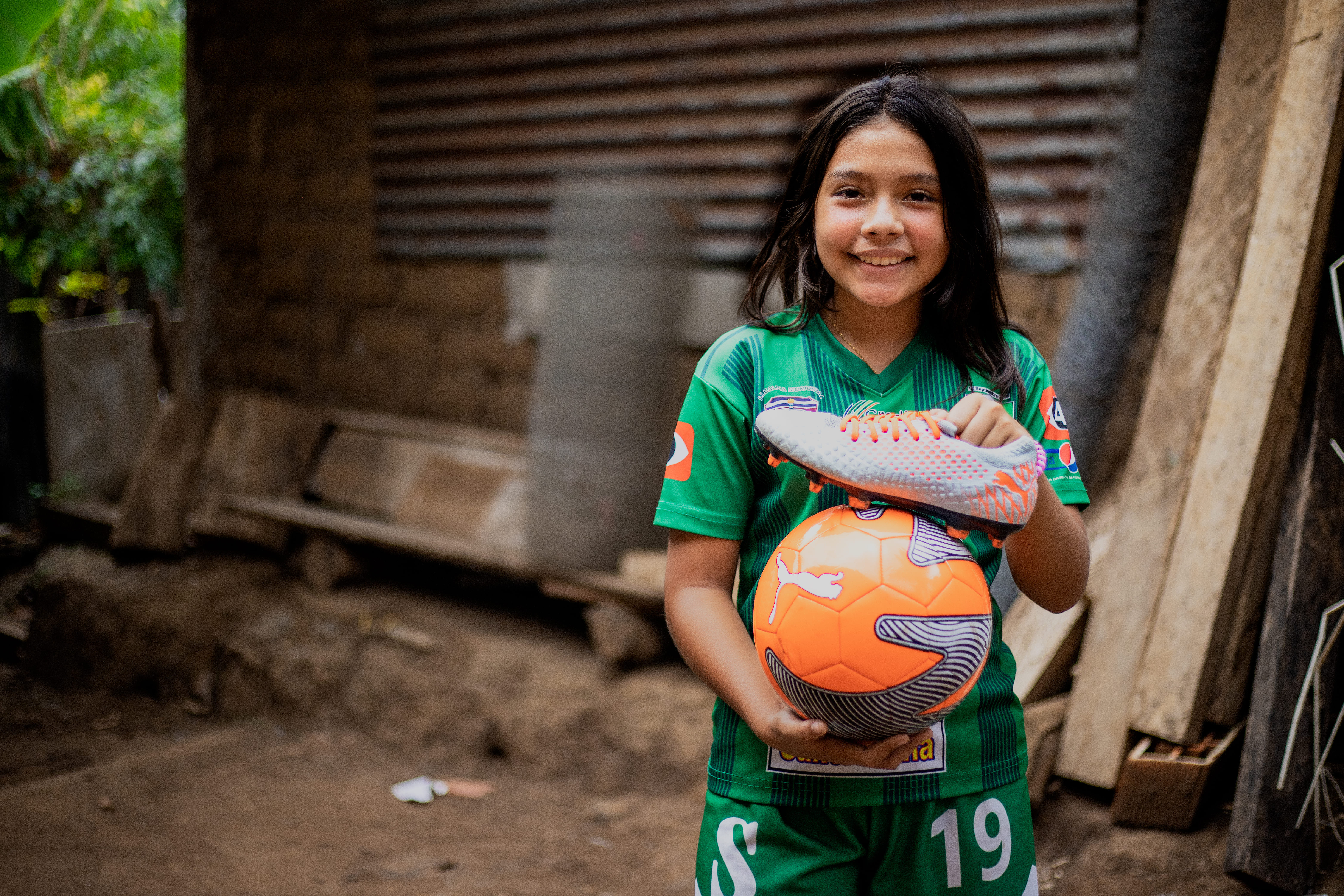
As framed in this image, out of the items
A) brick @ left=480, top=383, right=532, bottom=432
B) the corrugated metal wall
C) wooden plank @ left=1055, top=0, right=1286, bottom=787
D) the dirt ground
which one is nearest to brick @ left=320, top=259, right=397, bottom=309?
the corrugated metal wall

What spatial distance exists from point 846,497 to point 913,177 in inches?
15.7

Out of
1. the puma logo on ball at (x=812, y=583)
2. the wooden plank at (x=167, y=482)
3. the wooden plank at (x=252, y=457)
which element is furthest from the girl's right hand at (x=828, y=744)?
the wooden plank at (x=167, y=482)

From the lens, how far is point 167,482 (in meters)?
5.23

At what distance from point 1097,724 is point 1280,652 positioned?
0.44 m

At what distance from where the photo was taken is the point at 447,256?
4.84 meters

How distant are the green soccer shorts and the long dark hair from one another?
1.80 feet

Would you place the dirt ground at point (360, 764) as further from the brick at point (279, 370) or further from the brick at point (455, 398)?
the brick at point (279, 370)

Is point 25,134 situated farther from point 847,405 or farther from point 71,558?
point 847,405

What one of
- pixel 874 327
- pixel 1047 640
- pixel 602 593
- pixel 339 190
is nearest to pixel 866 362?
pixel 874 327

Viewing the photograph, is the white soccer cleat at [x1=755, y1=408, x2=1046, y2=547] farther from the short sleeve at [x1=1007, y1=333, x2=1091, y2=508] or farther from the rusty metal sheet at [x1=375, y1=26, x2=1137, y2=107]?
the rusty metal sheet at [x1=375, y1=26, x2=1137, y2=107]

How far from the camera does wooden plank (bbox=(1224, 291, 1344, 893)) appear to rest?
1949 mm

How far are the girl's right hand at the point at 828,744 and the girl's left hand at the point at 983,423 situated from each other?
0.33 metres

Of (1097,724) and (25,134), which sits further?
(25,134)

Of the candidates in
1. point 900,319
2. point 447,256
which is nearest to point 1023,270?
point 900,319
